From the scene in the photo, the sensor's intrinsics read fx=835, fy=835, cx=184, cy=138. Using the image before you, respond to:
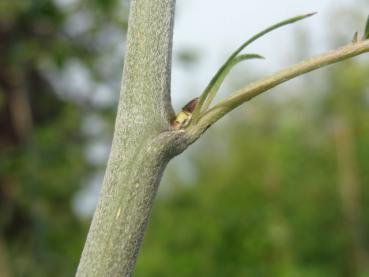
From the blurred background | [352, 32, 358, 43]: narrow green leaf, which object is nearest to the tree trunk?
[352, 32, 358, 43]: narrow green leaf

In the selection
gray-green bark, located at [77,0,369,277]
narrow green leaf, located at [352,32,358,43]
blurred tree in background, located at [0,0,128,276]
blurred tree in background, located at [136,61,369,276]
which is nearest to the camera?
gray-green bark, located at [77,0,369,277]

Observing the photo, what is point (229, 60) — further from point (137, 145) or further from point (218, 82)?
point (137, 145)

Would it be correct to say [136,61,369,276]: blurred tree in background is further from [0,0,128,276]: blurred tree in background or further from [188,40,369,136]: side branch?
[188,40,369,136]: side branch

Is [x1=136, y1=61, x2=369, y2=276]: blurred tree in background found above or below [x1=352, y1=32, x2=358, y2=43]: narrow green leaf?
below

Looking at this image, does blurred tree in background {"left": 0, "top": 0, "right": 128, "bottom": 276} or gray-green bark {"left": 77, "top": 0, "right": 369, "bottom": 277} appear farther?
blurred tree in background {"left": 0, "top": 0, "right": 128, "bottom": 276}

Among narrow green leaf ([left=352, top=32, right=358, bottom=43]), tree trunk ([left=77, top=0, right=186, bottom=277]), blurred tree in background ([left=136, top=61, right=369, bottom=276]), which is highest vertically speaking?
narrow green leaf ([left=352, top=32, right=358, bottom=43])

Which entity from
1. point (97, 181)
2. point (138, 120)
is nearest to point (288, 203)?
point (97, 181)

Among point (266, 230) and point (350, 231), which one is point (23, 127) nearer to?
point (266, 230)

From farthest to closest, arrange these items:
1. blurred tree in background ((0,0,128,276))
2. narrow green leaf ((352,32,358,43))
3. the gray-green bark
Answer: blurred tree in background ((0,0,128,276)) < narrow green leaf ((352,32,358,43)) < the gray-green bark
